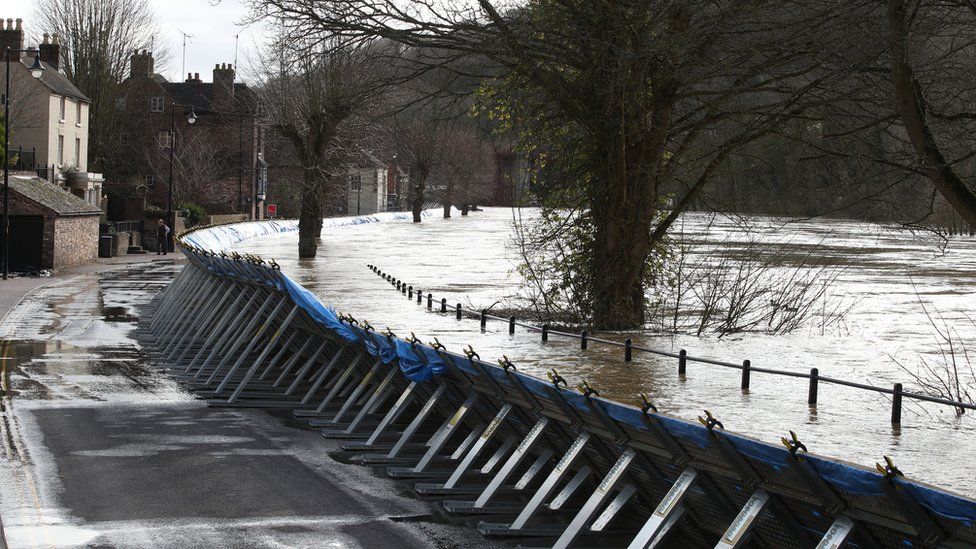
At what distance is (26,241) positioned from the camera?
132 feet

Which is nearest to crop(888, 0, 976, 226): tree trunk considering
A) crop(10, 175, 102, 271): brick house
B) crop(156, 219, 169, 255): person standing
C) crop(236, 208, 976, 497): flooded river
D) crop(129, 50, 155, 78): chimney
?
crop(236, 208, 976, 497): flooded river

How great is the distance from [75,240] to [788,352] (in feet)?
103

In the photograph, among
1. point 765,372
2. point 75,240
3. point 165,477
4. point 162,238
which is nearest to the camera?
point 165,477

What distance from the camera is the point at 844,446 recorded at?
11.6 metres

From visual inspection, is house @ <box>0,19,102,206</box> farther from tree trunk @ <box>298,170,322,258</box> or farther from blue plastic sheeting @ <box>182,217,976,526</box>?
blue plastic sheeting @ <box>182,217,976,526</box>

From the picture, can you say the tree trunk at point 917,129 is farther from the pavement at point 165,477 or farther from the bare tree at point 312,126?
the bare tree at point 312,126

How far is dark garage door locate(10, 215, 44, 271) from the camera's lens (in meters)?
40.1

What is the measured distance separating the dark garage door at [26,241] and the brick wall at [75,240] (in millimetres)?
366

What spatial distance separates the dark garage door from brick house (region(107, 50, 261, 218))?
3363cm

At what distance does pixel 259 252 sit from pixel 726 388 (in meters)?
37.6

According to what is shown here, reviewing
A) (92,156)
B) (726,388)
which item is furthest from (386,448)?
(92,156)

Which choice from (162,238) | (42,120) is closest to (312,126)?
(162,238)

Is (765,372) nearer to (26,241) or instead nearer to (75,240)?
(26,241)

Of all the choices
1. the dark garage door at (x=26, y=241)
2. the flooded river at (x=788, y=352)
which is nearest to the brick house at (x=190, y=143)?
the dark garage door at (x=26, y=241)
